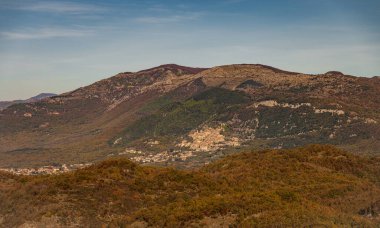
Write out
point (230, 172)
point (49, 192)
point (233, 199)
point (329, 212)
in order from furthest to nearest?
point (230, 172)
point (49, 192)
point (233, 199)
point (329, 212)

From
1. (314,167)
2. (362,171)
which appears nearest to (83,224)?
(314,167)

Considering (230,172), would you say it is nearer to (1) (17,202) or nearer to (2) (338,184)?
(2) (338,184)

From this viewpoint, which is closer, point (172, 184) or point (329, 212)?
point (329, 212)

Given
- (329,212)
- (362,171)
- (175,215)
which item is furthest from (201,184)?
(362,171)

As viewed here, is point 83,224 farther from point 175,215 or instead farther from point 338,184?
point 338,184

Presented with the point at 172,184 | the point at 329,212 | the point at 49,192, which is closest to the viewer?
the point at 329,212

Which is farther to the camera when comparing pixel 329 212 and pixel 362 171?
pixel 362 171
